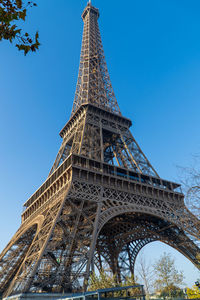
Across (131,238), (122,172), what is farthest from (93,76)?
(131,238)

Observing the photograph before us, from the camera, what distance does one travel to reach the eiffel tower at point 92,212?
16688 millimetres

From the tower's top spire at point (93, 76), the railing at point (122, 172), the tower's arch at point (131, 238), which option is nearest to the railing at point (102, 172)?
the railing at point (122, 172)

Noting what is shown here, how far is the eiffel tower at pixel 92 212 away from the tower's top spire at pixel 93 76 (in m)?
0.22

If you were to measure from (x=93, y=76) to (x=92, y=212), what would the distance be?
2770 centimetres

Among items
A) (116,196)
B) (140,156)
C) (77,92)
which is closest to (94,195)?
(116,196)

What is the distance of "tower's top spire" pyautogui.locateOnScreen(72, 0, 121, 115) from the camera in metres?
37.0

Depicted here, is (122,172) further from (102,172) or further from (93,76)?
(93,76)

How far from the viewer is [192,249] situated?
24688 mm

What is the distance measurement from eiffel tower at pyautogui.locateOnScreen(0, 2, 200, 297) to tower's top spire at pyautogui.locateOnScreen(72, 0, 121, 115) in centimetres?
22

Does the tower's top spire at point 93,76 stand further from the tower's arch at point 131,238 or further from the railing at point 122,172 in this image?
the tower's arch at point 131,238

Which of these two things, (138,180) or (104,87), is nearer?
(138,180)

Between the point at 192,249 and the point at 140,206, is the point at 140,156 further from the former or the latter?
the point at 192,249

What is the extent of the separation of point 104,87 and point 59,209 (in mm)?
26491

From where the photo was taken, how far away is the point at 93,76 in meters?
41.5
